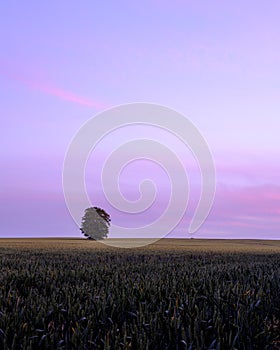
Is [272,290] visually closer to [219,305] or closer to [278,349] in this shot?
[219,305]

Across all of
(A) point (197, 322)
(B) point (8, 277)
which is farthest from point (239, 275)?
(A) point (197, 322)

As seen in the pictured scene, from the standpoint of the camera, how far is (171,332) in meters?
5.54

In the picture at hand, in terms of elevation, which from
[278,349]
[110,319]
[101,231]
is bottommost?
[278,349]

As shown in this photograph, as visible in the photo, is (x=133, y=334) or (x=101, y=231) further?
(x=101, y=231)

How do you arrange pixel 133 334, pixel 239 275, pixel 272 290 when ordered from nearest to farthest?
pixel 133 334, pixel 272 290, pixel 239 275

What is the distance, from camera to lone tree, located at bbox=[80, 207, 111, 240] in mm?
82812

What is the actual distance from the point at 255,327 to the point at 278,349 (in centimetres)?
48

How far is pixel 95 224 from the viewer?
276 ft

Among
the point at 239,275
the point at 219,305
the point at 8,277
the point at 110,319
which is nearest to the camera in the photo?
the point at 110,319

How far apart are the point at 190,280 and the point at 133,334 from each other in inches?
250

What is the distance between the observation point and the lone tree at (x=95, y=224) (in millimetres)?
82812

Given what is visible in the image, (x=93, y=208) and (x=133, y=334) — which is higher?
(x=93, y=208)

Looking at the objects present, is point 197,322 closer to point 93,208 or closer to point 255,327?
point 255,327

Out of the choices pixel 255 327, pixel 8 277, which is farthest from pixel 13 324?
pixel 8 277
